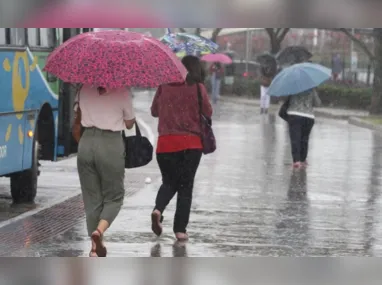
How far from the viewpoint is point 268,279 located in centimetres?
826

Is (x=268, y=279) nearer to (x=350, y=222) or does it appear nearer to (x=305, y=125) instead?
(x=350, y=222)

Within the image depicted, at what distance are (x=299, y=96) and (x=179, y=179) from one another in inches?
263

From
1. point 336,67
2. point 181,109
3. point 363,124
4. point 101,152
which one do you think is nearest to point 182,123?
point 181,109

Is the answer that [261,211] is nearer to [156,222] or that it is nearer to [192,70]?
[156,222]

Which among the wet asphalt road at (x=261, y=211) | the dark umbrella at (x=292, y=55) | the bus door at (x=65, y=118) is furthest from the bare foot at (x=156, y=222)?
the dark umbrella at (x=292, y=55)

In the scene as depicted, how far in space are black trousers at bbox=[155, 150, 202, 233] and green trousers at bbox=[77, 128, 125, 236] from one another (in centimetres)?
95

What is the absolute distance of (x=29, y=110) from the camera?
471 inches

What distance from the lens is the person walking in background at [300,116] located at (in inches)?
639

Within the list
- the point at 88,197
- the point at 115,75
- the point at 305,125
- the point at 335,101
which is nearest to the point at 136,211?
the point at 88,197

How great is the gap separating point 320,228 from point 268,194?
2619 mm

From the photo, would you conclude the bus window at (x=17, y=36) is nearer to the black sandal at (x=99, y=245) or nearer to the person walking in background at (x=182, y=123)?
the person walking in background at (x=182, y=123)

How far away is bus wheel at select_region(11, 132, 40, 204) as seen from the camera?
12.3m

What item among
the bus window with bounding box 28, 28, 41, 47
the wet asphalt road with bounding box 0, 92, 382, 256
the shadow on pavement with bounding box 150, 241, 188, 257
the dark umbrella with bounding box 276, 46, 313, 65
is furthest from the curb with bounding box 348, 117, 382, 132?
the shadow on pavement with bounding box 150, 241, 188, 257

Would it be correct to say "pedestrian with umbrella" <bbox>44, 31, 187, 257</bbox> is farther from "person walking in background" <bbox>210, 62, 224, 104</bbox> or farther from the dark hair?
"person walking in background" <bbox>210, 62, 224, 104</bbox>
